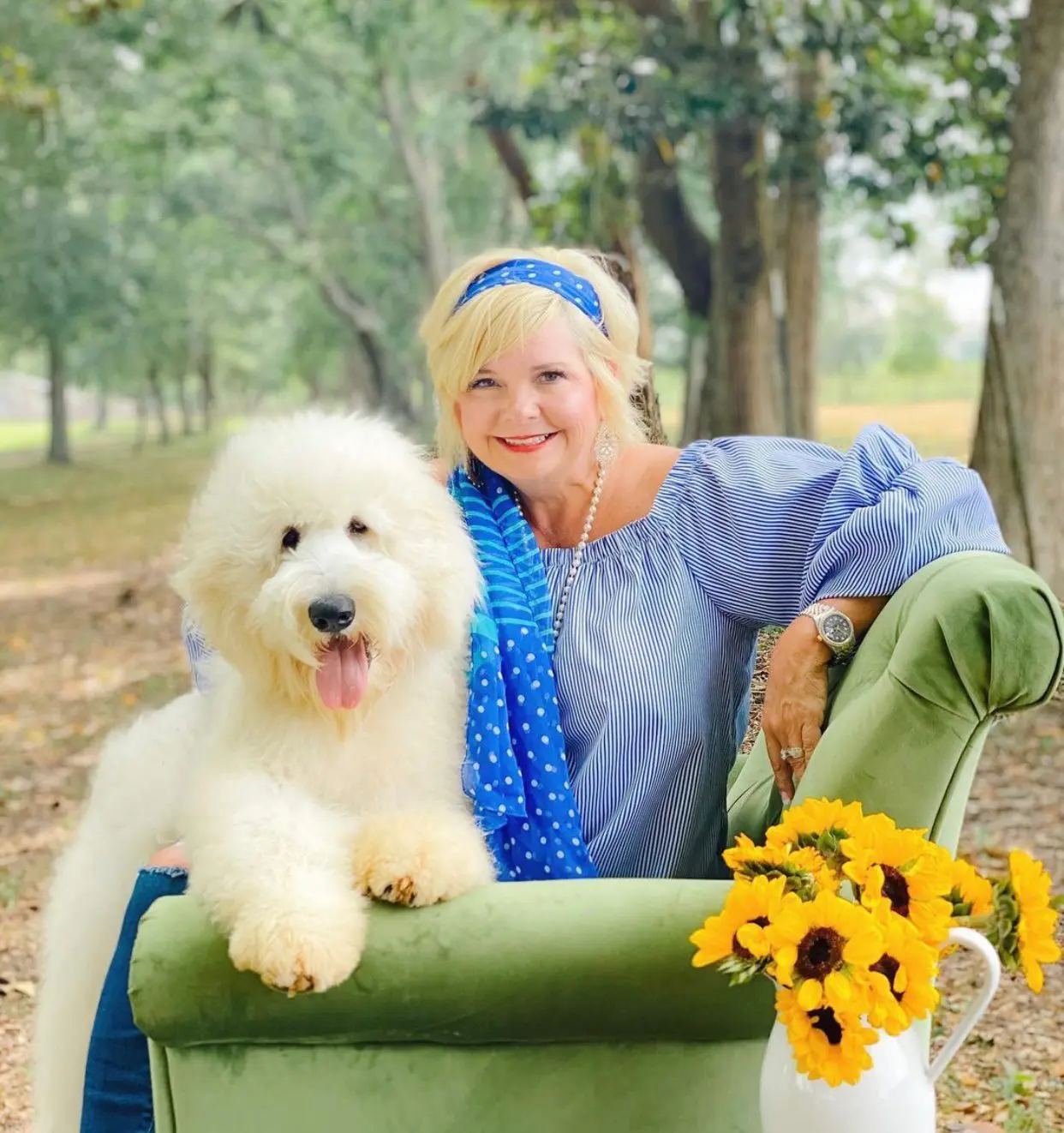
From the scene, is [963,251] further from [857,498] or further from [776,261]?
[857,498]

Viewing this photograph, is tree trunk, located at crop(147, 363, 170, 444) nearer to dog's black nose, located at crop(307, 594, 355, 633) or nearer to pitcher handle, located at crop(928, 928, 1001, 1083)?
dog's black nose, located at crop(307, 594, 355, 633)

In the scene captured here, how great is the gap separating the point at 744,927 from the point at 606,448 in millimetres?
1158

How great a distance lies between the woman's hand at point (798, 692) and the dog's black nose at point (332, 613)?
67cm

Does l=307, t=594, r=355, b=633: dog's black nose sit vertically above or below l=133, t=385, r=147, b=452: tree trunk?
above

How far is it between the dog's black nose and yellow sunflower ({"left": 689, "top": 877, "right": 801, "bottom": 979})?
63cm

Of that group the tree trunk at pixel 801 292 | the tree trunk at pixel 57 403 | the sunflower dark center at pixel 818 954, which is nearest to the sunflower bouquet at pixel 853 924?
the sunflower dark center at pixel 818 954

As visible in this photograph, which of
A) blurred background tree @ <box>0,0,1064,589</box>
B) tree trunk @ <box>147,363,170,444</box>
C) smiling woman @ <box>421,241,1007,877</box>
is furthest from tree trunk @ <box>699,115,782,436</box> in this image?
tree trunk @ <box>147,363,170,444</box>

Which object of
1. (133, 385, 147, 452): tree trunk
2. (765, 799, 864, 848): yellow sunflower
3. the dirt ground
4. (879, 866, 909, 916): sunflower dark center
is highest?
(765, 799, 864, 848): yellow sunflower

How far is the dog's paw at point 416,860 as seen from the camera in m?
1.82

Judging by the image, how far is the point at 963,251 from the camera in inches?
299

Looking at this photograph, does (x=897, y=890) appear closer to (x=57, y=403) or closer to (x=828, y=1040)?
(x=828, y=1040)

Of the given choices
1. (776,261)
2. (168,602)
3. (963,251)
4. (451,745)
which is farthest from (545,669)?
(168,602)

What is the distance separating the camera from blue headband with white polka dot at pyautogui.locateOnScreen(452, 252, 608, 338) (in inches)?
92.3

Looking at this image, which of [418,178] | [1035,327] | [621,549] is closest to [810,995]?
[621,549]
